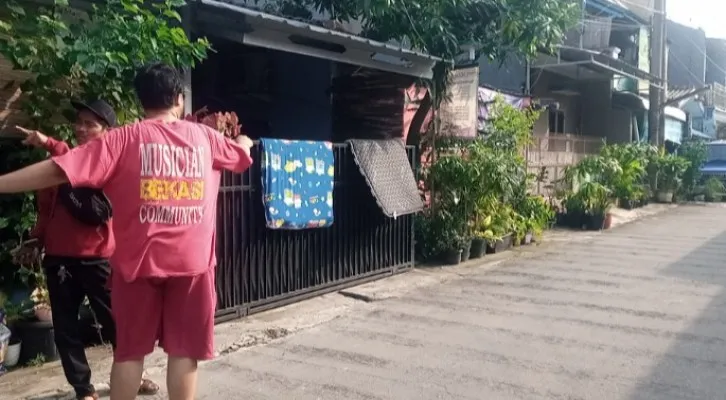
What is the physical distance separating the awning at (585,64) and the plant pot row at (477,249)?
17.5 feet

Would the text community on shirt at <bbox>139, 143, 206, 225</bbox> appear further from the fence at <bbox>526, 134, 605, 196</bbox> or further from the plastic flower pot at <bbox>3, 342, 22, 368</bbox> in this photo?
the fence at <bbox>526, 134, 605, 196</bbox>

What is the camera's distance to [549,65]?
50.3 ft

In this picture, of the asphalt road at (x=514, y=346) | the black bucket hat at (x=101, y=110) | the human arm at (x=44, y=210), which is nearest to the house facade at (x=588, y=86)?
the asphalt road at (x=514, y=346)

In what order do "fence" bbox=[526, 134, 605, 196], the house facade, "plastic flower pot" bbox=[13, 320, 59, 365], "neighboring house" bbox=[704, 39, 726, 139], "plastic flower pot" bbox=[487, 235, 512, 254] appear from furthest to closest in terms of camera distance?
1. "neighboring house" bbox=[704, 39, 726, 139]
2. the house facade
3. "fence" bbox=[526, 134, 605, 196]
4. "plastic flower pot" bbox=[487, 235, 512, 254]
5. "plastic flower pot" bbox=[13, 320, 59, 365]

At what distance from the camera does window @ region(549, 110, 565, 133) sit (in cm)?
1895

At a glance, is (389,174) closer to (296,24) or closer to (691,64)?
(296,24)

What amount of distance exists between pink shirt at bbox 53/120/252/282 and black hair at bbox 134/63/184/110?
0.11 metres

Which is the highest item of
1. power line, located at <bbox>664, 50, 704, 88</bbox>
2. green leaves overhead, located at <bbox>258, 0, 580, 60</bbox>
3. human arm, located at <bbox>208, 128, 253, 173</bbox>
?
power line, located at <bbox>664, 50, 704, 88</bbox>

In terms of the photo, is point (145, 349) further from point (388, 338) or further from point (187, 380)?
point (388, 338)

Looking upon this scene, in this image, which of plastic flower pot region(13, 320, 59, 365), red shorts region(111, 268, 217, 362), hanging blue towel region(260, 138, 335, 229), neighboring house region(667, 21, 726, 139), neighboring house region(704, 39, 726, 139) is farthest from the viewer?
neighboring house region(667, 21, 726, 139)

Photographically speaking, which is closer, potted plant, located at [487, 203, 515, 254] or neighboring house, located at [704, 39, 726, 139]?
potted plant, located at [487, 203, 515, 254]

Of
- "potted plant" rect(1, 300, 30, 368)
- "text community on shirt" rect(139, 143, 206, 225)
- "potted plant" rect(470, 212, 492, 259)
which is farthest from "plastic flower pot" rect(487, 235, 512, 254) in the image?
"text community on shirt" rect(139, 143, 206, 225)

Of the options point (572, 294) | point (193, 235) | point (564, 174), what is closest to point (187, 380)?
point (193, 235)

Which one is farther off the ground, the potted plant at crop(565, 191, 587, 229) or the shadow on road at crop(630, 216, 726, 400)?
the potted plant at crop(565, 191, 587, 229)
